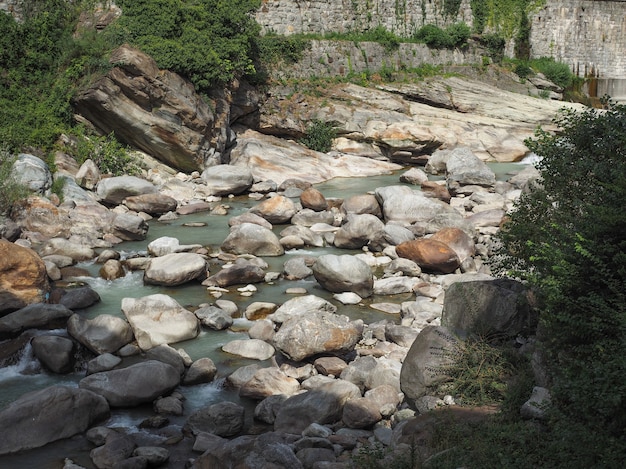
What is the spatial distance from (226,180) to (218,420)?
13.1m

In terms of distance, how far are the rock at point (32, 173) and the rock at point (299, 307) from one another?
339 inches

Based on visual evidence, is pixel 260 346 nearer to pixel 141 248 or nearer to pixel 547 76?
pixel 141 248

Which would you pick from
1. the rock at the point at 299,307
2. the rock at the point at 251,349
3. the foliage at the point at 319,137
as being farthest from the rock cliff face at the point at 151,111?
the rock at the point at 251,349

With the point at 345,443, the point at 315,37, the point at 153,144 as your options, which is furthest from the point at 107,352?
the point at 315,37

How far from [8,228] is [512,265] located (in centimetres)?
1068

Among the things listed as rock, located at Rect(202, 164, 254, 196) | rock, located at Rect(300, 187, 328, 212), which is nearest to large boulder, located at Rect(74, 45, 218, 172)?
rock, located at Rect(202, 164, 254, 196)

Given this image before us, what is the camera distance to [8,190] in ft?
47.3

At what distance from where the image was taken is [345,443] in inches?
259

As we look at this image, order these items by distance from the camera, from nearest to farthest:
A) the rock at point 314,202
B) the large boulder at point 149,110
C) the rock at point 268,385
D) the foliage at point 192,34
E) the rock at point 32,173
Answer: the rock at point 268,385
the rock at point 32,173
the rock at point 314,202
the large boulder at point 149,110
the foliage at point 192,34

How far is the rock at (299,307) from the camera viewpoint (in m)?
10.1

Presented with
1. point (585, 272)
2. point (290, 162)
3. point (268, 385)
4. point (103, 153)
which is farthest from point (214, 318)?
point (290, 162)

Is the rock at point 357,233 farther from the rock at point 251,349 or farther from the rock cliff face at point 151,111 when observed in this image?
the rock cliff face at point 151,111

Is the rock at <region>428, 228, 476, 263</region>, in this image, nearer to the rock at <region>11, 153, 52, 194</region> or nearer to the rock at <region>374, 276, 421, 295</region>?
the rock at <region>374, 276, 421, 295</region>

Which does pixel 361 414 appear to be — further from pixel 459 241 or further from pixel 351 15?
pixel 351 15
